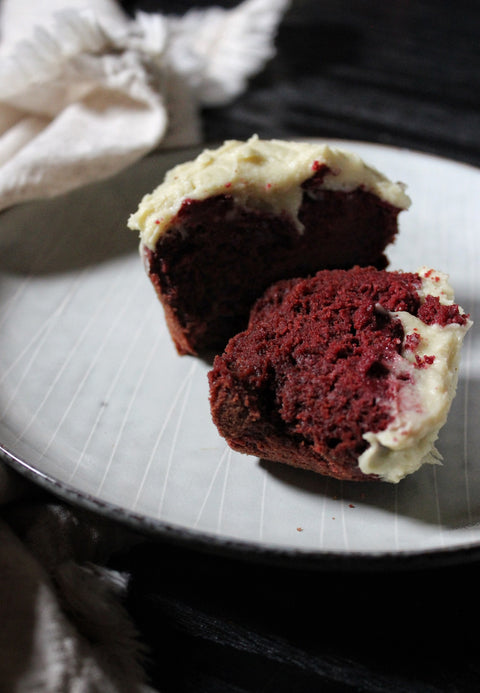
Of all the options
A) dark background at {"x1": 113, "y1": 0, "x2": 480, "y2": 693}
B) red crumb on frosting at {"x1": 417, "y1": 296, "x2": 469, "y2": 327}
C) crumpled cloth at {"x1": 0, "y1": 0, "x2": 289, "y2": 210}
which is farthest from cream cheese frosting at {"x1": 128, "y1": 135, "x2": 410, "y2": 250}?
dark background at {"x1": 113, "y1": 0, "x2": 480, "y2": 693}

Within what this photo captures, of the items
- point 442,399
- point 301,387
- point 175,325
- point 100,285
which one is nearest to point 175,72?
point 100,285

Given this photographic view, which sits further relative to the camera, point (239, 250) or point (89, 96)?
point (89, 96)

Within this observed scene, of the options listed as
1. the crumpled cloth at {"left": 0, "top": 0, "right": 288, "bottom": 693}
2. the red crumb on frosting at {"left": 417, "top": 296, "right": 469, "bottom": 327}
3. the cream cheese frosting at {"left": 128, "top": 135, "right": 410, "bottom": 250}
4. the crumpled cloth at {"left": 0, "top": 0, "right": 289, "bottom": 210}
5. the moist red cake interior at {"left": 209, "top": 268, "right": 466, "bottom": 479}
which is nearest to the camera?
the crumpled cloth at {"left": 0, "top": 0, "right": 288, "bottom": 693}

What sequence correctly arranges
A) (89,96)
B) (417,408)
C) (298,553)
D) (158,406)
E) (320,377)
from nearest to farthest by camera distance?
(298,553), (417,408), (320,377), (158,406), (89,96)

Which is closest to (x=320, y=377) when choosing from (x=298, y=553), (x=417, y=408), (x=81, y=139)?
(x=417, y=408)

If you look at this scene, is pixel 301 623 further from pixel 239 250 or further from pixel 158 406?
pixel 239 250

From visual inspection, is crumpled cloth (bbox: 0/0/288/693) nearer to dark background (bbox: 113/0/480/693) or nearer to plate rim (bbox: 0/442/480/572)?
dark background (bbox: 113/0/480/693)
